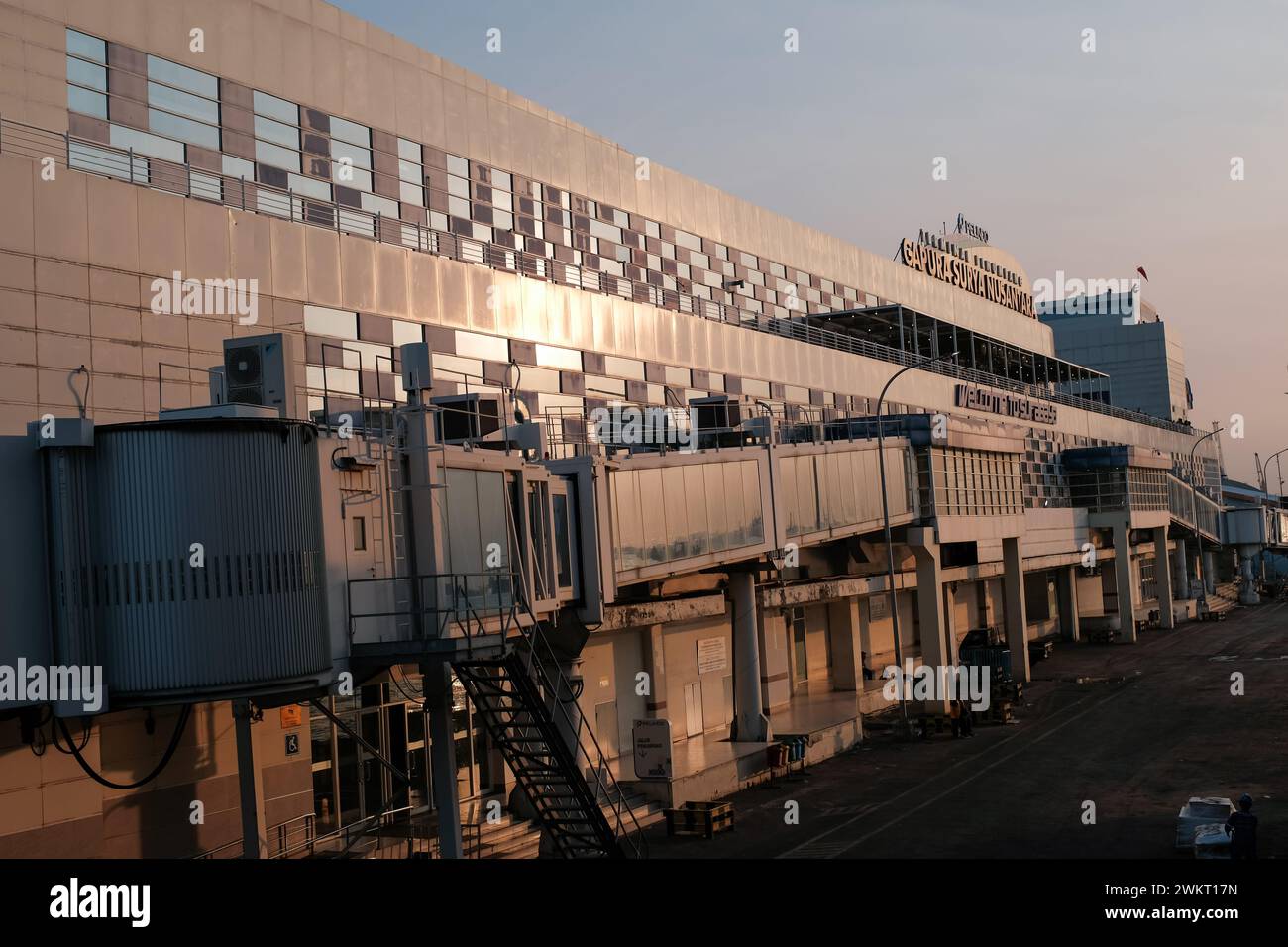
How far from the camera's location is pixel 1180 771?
34.3 m

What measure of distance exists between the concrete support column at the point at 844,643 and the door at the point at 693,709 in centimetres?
1250

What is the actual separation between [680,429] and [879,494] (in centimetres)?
834

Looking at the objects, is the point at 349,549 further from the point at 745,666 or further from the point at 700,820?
the point at 745,666

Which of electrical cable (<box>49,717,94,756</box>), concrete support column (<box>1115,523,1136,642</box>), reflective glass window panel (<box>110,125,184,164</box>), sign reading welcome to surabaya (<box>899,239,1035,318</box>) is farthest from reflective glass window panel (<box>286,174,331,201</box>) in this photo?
concrete support column (<box>1115,523,1136,642</box>)

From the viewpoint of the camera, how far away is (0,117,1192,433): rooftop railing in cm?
2361

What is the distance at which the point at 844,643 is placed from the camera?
54.9 metres

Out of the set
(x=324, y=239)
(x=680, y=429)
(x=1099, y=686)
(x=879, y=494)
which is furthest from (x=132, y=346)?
(x=1099, y=686)

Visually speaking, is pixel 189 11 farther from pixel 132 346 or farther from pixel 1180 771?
pixel 1180 771

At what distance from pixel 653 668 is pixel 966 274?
4731cm

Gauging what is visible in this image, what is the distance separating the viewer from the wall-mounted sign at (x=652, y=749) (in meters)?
31.7

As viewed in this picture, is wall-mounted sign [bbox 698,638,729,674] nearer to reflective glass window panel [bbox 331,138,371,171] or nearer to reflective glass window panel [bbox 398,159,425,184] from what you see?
reflective glass window panel [bbox 398,159,425,184]

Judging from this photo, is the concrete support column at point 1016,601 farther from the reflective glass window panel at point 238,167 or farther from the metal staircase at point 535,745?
the reflective glass window panel at point 238,167

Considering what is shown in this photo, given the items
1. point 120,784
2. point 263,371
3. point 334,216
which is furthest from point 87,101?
point 120,784

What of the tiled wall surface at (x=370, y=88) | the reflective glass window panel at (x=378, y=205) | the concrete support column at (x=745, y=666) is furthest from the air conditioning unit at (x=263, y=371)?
the concrete support column at (x=745, y=666)
